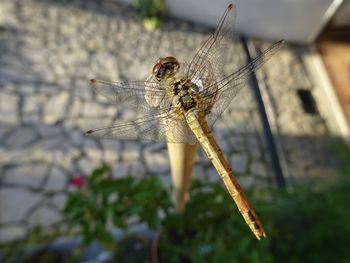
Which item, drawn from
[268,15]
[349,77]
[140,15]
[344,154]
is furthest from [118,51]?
[268,15]

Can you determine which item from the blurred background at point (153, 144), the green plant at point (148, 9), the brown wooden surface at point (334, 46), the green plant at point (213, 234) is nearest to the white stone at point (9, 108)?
the blurred background at point (153, 144)

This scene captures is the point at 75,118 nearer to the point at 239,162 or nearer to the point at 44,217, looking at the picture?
the point at 44,217

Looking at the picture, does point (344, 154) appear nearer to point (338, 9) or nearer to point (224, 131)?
point (224, 131)

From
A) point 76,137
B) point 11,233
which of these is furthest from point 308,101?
point 11,233

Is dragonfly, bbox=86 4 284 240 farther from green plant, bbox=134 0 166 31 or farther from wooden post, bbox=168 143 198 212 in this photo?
green plant, bbox=134 0 166 31

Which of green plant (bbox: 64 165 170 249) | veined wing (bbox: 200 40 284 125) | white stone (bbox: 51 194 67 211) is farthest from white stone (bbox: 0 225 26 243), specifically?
veined wing (bbox: 200 40 284 125)

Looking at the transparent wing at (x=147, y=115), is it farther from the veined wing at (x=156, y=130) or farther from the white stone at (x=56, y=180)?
the white stone at (x=56, y=180)
